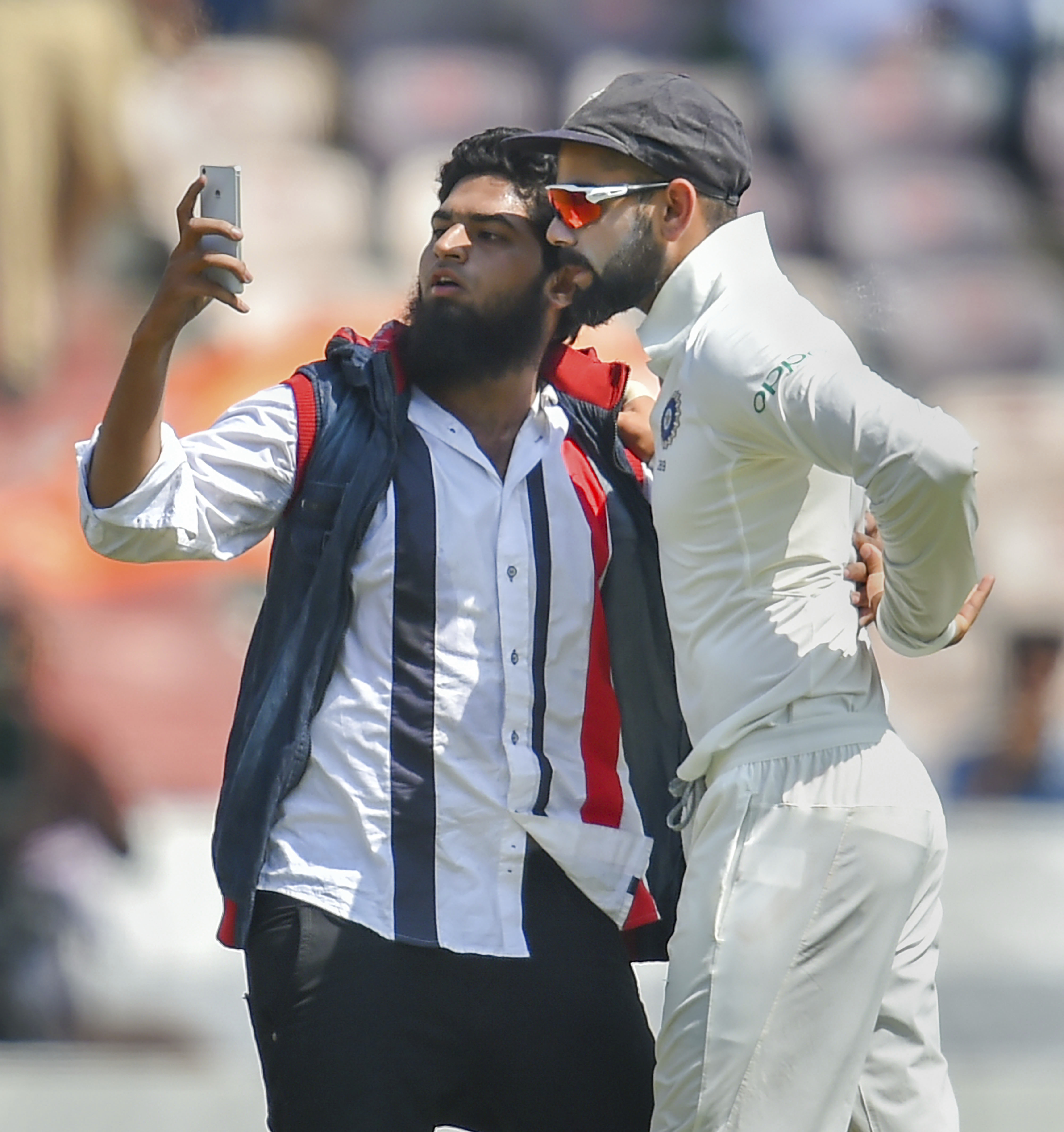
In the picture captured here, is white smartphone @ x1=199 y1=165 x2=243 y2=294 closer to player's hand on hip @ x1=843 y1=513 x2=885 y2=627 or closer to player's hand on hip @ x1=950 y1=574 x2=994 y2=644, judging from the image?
player's hand on hip @ x1=843 y1=513 x2=885 y2=627

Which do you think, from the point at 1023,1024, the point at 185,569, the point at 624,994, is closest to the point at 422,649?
the point at 624,994

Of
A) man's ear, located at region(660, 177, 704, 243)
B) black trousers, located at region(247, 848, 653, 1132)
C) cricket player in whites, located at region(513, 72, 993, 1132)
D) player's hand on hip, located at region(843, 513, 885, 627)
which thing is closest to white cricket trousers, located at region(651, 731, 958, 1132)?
cricket player in whites, located at region(513, 72, 993, 1132)

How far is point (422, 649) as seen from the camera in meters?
2.48

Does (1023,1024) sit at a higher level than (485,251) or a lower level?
lower

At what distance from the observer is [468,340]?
2602 mm

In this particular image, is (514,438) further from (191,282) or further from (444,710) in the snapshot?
(191,282)

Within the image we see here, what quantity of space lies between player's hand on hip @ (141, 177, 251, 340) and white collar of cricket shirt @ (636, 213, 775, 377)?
1.73 ft

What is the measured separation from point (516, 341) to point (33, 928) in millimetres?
3081

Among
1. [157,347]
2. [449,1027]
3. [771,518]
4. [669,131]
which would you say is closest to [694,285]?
[669,131]

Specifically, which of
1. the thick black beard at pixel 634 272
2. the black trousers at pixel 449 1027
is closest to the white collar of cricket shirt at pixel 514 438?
the thick black beard at pixel 634 272

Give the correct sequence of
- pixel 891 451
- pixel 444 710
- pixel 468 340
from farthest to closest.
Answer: pixel 468 340 → pixel 444 710 → pixel 891 451

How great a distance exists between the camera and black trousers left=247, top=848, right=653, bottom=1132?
2.41m

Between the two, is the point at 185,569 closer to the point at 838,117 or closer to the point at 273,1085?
the point at 838,117

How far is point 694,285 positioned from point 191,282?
0.64 metres
